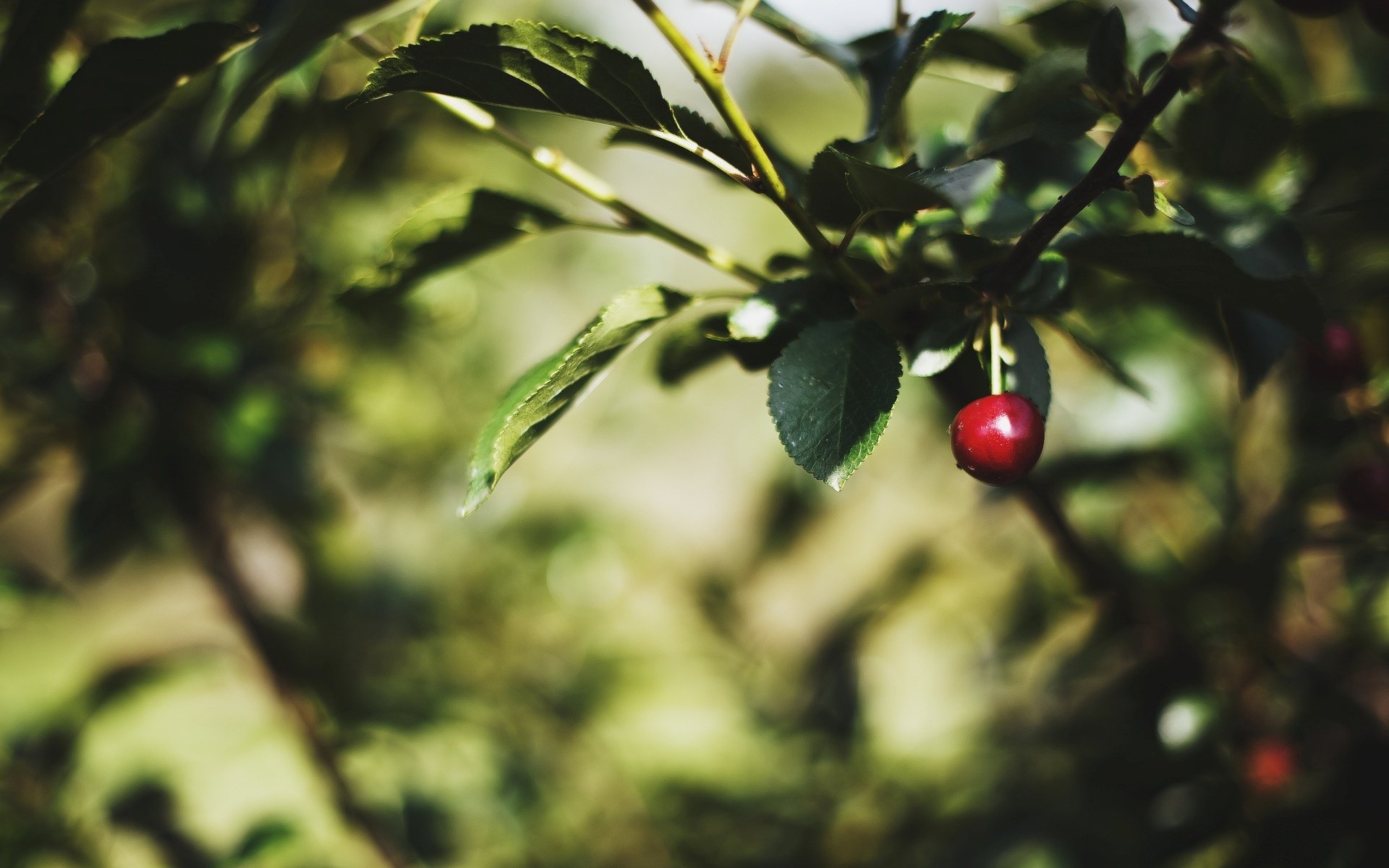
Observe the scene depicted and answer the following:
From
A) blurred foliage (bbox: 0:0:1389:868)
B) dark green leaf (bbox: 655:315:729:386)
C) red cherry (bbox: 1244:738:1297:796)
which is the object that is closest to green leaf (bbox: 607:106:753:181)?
blurred foliage (bbox: 0:0:1389:868)

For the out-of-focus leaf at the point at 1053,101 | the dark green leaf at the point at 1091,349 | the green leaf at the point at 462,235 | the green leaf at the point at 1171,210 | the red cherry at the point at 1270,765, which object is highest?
Result: the green leaf at the point at 462,235

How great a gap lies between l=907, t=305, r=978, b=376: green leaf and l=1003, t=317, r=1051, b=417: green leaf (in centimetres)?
2

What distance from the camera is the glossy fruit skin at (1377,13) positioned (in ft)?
1.39

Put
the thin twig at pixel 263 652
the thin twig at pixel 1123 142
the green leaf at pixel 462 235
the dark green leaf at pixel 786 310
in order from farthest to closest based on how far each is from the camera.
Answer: the thin twig at pixel 263 652
the green leaf at pixel 462 235
the dark green leaf at pixel 786 310
the thin twig at pixel 1123 142

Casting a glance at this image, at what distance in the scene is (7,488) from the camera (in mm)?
876

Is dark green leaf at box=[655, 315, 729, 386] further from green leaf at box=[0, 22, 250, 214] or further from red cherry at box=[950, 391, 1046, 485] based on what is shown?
green leaf at box=[0, 22, 250, 214]

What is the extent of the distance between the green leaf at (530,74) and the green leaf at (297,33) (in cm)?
3

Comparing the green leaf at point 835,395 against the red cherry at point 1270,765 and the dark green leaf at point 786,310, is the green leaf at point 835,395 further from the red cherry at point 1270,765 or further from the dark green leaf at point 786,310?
the red cherry at point 1270,765

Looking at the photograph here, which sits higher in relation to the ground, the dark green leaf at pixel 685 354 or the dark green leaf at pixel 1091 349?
the dark green leaf at pixel 685 354

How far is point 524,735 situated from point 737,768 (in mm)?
296

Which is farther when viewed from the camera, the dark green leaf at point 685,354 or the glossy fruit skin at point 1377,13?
the dark green leaf at point 685,354

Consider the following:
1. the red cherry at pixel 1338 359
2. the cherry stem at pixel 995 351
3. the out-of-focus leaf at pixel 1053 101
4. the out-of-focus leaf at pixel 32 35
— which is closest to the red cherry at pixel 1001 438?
the cherry stem at pixel 995 351

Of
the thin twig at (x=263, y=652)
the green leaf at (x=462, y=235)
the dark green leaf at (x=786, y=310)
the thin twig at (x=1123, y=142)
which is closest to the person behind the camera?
the thin twig at (x=1123, y=142)

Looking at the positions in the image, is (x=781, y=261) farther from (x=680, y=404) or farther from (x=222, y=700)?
(x=222, y=700)
